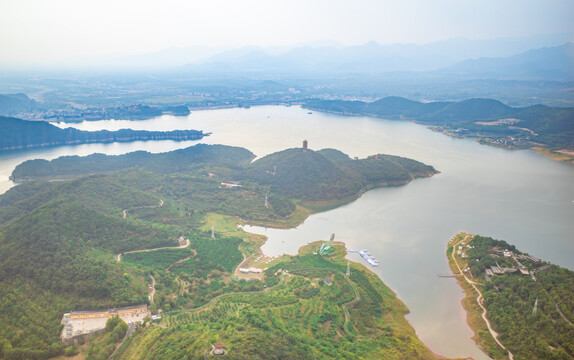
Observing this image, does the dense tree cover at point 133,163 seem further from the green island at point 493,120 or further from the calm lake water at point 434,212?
the green island at point 493,120

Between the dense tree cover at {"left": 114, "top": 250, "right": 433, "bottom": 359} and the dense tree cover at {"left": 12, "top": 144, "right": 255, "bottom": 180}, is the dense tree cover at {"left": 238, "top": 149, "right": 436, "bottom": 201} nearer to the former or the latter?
the dense tree cover at {"left": 12, "top": 144, "right": 255, "bottom": 180}

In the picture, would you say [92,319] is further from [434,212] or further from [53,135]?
[53,135]

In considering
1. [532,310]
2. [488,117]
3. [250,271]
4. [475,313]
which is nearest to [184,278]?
[250,271]

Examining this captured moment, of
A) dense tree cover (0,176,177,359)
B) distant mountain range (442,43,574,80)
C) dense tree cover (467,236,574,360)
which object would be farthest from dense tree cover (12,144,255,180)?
distant mountain range (442,43,574,80)

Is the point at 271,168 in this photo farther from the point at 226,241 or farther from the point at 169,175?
the point at 226,241

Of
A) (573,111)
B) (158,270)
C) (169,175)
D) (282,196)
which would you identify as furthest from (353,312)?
(573,111)
